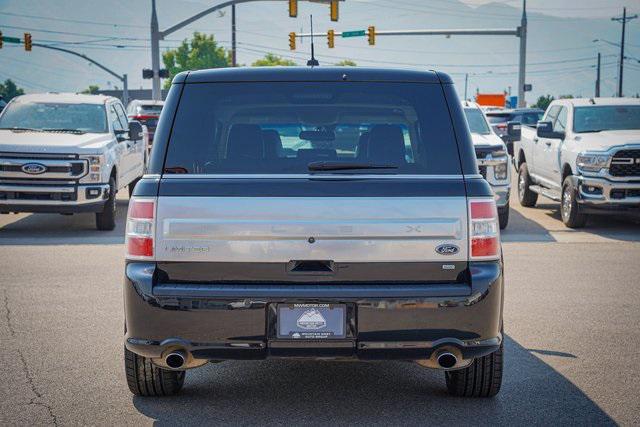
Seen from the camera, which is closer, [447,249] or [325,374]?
[447,249]

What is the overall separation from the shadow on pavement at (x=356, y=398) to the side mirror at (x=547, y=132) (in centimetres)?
923

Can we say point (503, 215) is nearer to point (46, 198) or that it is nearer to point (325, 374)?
point (46, 198)

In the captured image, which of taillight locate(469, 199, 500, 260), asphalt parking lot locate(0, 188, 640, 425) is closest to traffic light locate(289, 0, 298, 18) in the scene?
asphalt parking lot locate(0, 188, 640, 425)

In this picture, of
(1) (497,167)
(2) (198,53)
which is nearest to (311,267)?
(1) (497,167)

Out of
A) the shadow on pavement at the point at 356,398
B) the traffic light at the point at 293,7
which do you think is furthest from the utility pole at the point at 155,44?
the shadow on pavement at the point at 356,398

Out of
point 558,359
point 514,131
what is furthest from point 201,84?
point 514,131

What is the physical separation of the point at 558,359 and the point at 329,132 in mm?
2384

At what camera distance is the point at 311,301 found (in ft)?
16.4

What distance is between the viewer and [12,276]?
1066 centimetres

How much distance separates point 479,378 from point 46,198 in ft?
32.2

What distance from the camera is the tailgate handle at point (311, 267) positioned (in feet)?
16.7

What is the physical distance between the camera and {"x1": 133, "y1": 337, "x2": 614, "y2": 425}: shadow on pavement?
5453mm

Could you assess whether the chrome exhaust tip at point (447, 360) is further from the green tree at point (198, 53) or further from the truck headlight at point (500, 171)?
the green tree at point (198, 53)

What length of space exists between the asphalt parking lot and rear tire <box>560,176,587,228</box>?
4.21 metres
